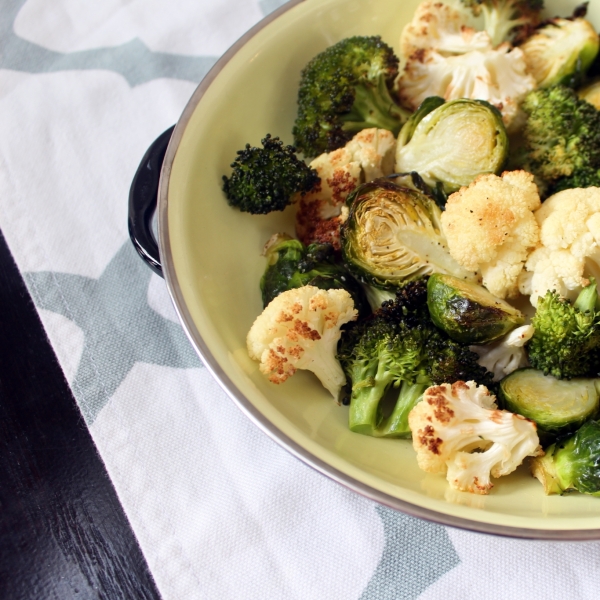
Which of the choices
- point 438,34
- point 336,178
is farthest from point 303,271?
point 438,34

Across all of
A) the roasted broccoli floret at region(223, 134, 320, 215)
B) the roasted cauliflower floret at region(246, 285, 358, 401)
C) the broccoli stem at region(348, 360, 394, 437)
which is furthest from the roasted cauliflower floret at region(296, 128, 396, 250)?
the broccoli stem at region(348, 360, 394, 437)

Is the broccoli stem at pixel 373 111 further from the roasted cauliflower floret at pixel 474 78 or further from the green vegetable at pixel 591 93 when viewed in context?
the green vegetable at pixel 591 93

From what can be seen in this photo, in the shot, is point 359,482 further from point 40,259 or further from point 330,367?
point 40,259

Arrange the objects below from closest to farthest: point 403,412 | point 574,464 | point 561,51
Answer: point 574,464, point 403,412, point 561,51

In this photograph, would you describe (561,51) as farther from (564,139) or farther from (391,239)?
(391,239)

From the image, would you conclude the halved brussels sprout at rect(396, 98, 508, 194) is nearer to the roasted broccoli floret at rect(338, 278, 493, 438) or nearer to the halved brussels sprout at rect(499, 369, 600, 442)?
the roasted broccoli floret at rect(338, 278, 493, 438)

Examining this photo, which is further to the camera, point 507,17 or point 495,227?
point 507,17

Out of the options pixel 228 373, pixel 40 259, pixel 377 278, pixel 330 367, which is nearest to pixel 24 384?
pixel 40 259
